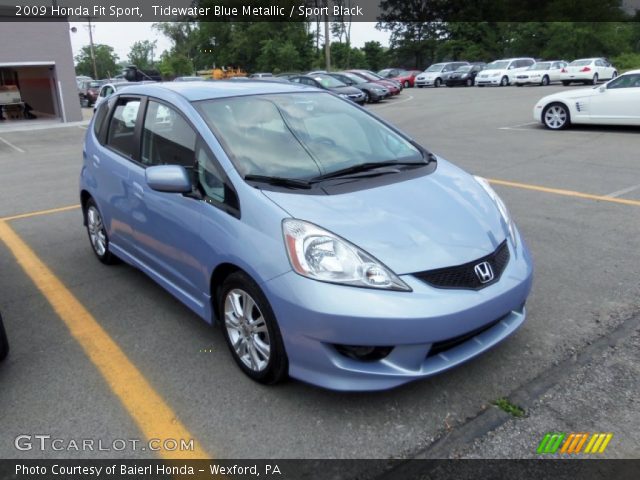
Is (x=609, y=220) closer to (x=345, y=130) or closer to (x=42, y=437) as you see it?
(x=345, y=130)

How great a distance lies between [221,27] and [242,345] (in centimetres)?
7098

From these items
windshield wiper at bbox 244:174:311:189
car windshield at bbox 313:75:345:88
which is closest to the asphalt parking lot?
windshield wiper at bbox 244:174:311:189

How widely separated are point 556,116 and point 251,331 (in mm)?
11954

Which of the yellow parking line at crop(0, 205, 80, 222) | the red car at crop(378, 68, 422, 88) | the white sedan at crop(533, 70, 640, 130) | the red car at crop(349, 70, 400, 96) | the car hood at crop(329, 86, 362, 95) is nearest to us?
the yellow parking line at crop(0, 205, 80, 222)

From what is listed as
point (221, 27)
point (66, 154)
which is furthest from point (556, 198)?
point (221, 27)

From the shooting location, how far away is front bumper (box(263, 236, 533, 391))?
2.57 meters

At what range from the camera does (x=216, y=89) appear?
3.90 meters

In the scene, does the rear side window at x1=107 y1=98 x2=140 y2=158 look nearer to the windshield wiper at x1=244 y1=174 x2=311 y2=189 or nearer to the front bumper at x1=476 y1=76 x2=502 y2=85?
the windshield wiper at x1=244 y1=174 x2=311 y2=189

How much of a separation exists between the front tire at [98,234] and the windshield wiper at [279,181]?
2200 millimetres

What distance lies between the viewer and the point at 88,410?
295 cm

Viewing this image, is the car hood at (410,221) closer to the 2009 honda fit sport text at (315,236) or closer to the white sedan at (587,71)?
the 2009 honda fit sport text at (315,236)

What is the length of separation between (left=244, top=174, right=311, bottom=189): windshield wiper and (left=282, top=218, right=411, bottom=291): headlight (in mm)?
380

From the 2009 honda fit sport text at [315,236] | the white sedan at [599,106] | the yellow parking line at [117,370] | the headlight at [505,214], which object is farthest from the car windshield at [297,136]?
the white sedan at [599,106]

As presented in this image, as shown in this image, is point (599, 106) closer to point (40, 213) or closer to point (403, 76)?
point (40, 213)
